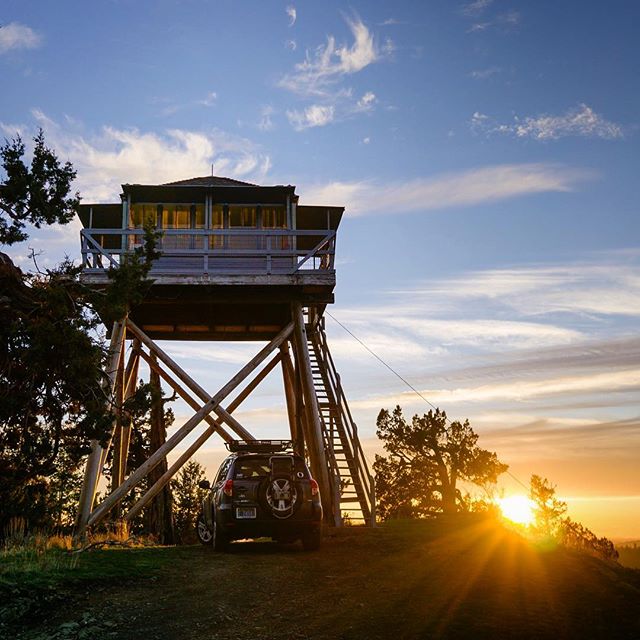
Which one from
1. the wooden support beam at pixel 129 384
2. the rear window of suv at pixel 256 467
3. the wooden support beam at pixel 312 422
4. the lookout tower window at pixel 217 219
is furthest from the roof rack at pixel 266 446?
the wooden support beam at pixel 129 384

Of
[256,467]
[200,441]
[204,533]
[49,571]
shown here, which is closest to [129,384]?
[200,441]

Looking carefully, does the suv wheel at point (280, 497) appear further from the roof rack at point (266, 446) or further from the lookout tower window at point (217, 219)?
the lookout tower window at point (217, 219)

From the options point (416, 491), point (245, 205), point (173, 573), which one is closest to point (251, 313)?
point (245, 205)

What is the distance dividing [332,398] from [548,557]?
11.1 m

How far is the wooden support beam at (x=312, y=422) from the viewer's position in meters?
20.5

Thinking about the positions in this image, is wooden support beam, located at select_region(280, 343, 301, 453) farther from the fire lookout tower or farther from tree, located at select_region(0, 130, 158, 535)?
tree, located at select_region(0, 130, 158, 535)

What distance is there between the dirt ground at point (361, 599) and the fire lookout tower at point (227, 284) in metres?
7.47

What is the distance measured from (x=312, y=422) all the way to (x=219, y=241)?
20.0 ft

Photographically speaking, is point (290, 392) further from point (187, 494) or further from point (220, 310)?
point (187, 494)

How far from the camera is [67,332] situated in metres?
14.9

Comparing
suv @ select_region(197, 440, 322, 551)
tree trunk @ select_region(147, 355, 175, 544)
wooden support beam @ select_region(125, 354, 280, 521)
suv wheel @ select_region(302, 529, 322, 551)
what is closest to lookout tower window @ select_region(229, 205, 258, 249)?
wooden support beam @ select_region(125, 354, 280, 521)

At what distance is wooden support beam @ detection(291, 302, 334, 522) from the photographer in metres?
20.5

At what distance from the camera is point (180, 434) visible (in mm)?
20500

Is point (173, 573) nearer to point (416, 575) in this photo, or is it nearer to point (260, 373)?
point (416, 575)
